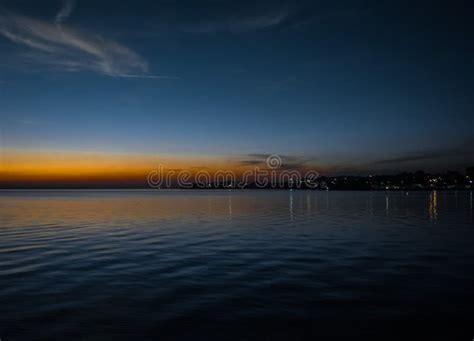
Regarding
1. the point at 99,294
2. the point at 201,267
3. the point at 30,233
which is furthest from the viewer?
the point at 30,233

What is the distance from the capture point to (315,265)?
19484mm

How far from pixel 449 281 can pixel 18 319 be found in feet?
55.5

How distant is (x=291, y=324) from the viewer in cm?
1105

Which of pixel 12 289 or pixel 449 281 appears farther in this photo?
pixel 449 281

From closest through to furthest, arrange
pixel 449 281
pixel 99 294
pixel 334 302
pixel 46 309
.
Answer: pixel 46 309 → pixel 334 302 → pixel 99 294 → pixel 449 281

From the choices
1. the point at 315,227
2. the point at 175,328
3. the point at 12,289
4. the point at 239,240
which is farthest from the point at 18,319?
the point at 315,227

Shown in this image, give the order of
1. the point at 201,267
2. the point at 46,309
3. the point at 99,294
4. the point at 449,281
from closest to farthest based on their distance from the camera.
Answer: the point at 46,309, the point at 99,294, the point at 449,281, the point at 201,267

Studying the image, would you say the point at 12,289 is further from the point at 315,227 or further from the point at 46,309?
the point at 315,227

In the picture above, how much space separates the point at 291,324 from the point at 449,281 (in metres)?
9.29

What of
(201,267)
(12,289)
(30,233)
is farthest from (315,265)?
(30,233)

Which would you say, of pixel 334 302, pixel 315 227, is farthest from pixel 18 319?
pixel 315 227

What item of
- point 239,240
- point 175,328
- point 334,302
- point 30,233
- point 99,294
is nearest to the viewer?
point 175,328

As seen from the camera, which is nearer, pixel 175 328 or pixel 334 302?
pixel 175 328

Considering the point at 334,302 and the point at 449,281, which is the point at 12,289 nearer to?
the point at 334,302
